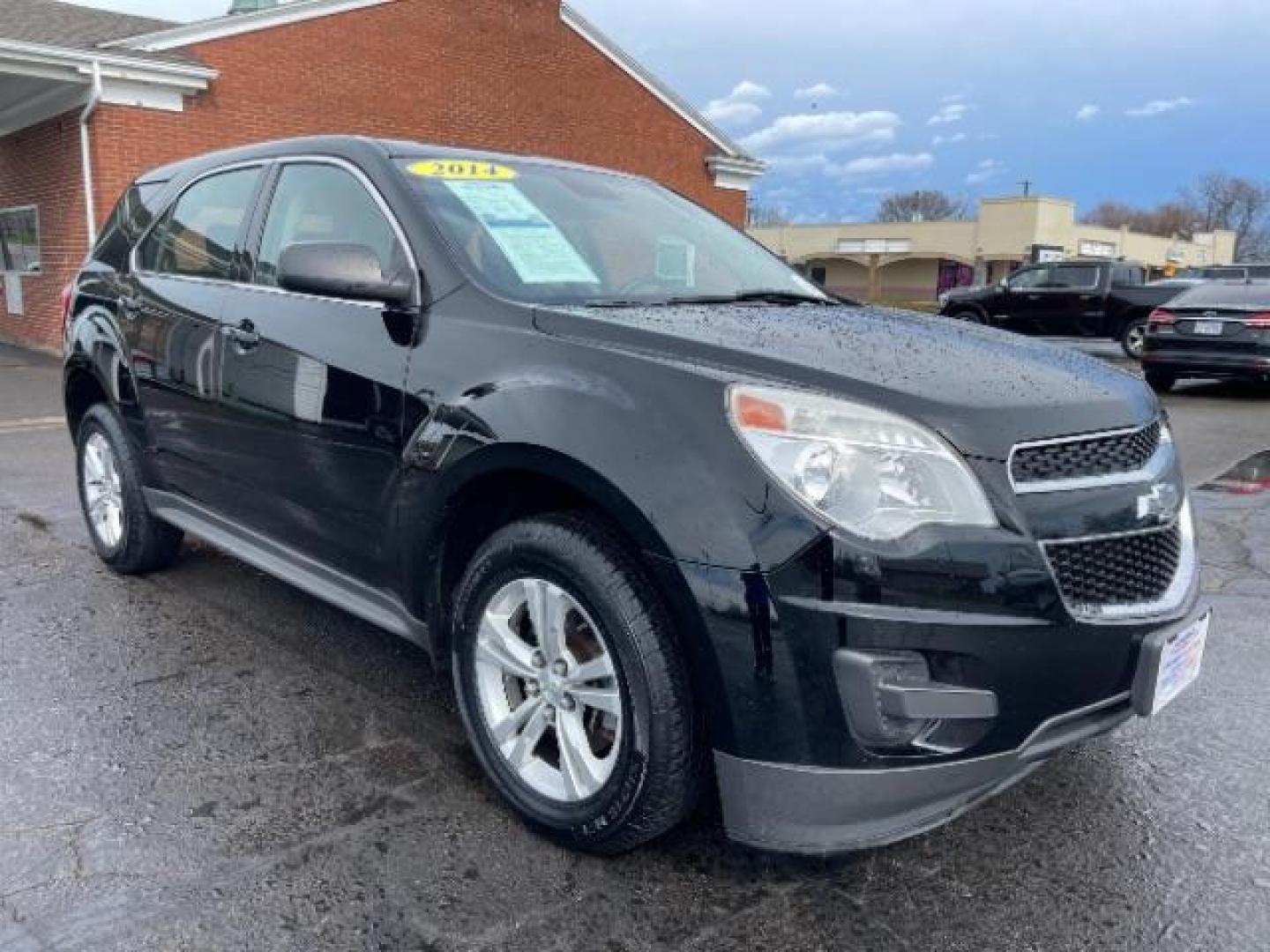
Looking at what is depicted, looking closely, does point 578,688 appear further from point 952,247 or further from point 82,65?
point 952,247

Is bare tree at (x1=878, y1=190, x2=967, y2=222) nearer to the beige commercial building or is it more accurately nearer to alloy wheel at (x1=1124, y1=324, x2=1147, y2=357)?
→ the beige commercial building

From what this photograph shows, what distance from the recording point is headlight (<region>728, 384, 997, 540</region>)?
2068 mm

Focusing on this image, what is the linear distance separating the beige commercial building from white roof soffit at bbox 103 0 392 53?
128 feet

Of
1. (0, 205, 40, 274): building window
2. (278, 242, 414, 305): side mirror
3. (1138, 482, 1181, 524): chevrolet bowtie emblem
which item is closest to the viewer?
(1138, 482, 1181, 524): chevrolet bowtie emblem

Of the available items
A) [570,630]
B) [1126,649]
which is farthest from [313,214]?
[1126,649]

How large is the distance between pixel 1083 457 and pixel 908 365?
1.43ft

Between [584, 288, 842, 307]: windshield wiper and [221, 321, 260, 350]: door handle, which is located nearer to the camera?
[584, 288, 842, 307]: windshield wiper

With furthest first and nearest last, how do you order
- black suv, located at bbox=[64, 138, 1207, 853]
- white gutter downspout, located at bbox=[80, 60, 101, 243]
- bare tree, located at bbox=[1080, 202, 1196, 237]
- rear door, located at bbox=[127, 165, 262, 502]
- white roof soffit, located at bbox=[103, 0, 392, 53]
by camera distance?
bare tree, located at bbox=[1080, 202, 1196, 237] → white roof soffit, located at bbox=[103, 0, 392, 53] → white gutter downspout, located at bbox=[80, 60, 101, 243] → rear door, located at bbox=[127, 165, 262, 502] → black suv, located at bbox=[64, 138, 1207, 853]

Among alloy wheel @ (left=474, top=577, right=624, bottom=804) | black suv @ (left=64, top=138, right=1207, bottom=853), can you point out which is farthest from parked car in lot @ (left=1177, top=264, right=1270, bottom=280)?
alloy wheel @ (left=474, top=577, right=624, bottom=804)

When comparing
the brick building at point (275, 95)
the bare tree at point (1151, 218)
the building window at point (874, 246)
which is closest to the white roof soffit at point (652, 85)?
the brick building at point (275, 95)

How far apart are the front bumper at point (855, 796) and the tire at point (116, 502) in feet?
10.4

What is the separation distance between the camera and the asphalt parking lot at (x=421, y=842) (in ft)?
7.39

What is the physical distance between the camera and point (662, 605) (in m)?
2.24

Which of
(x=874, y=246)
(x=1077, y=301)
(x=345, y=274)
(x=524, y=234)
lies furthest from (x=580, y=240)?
(x=874, y=246)
